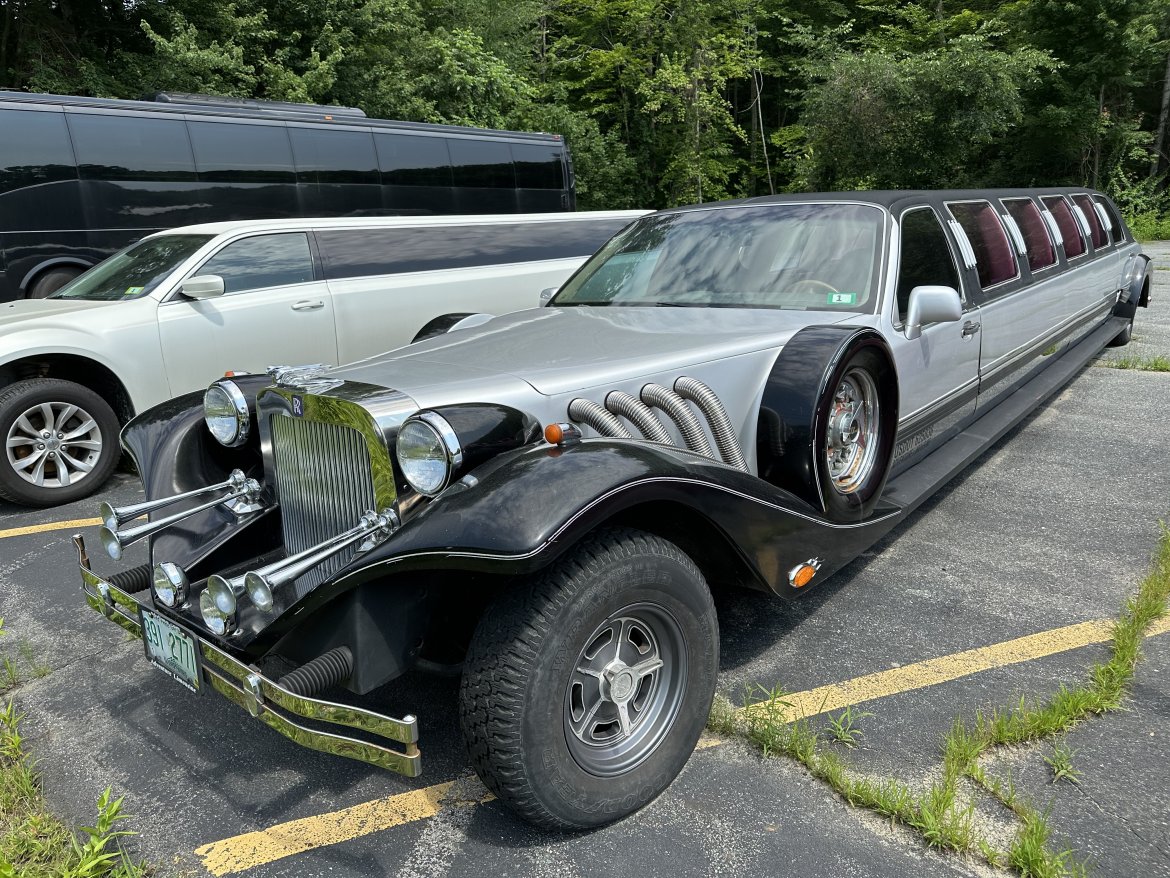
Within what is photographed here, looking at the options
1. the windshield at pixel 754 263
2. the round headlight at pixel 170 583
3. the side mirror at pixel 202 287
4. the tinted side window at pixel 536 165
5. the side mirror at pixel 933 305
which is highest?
the tinted side window at pixel 536 165

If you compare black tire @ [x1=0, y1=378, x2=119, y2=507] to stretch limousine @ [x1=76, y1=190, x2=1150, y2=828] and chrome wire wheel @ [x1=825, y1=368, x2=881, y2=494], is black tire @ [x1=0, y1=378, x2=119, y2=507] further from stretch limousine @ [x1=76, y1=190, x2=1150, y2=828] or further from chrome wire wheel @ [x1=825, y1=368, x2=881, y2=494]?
chrome wire wheel @ [x1=825, y1=368, x2=881, y2=494]

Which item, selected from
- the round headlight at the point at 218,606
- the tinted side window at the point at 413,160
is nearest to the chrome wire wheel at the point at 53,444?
the round headlight at the point at 218,606

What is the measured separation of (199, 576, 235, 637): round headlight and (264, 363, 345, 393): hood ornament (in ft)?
2.09

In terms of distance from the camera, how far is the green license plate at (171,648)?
7.56 feet

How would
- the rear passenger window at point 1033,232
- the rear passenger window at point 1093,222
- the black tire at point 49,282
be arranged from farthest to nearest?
the black tire at point 49,282, the rear passenger window at point 1093,222, the rear passenger window at point 1033,232

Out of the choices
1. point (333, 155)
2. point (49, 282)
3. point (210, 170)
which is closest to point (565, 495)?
point (49, 282)

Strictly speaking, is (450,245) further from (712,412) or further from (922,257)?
(712,412)

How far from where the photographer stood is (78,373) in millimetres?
5691

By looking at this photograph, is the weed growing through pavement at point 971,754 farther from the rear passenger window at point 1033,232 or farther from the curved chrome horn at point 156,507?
the rear passenger window at point 1033,232

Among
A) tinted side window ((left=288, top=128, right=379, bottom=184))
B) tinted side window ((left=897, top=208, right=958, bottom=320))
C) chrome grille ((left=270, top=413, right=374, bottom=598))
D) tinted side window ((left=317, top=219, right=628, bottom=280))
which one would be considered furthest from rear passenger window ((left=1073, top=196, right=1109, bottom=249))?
tinted side window ((left=288, top=128, right=379, bottom=184))

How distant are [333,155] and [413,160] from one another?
44.2 inches

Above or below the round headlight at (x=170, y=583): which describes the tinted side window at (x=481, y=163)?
above

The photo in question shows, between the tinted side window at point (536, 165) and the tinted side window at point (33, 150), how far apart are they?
5899mm

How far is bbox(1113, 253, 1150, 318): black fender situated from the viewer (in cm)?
868
